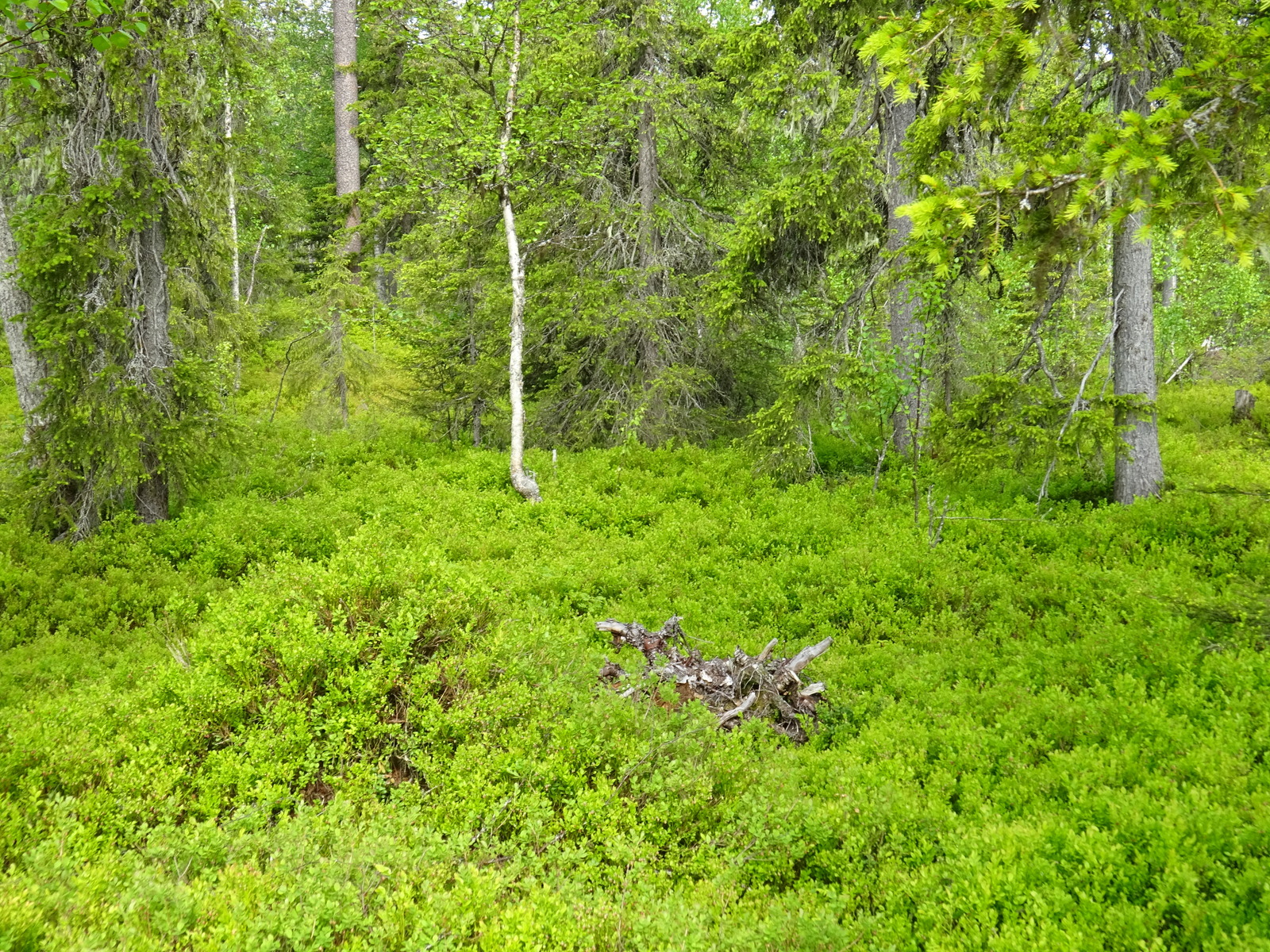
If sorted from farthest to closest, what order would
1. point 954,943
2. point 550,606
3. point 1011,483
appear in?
point 1011,483 → point 550,606 → point 954,943

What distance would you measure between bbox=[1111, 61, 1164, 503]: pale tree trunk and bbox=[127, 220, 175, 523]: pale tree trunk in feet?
37.8

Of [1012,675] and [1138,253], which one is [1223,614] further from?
[1138,253]

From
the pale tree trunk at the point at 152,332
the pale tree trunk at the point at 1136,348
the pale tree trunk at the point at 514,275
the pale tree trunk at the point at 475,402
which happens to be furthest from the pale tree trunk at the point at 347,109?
the pale tree trunk at the point at 1136,348

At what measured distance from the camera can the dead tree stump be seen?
12.4 m

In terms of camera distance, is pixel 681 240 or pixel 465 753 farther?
pixel 681 240

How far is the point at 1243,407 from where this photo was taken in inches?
492

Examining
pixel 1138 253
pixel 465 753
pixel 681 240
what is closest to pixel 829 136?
pixel 681 240

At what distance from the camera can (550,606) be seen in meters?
7.53

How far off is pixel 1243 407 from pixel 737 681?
12.1 m

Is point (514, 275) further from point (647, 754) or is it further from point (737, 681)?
point (647, 754)

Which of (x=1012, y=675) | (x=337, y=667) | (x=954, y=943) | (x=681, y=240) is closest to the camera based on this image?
(x=954, y=943)

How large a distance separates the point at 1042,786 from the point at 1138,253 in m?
6.51

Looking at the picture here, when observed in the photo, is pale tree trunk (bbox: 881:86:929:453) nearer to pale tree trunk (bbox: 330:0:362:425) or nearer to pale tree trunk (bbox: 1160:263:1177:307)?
pale tree trunk (bbox: 1160:263:1177:307)

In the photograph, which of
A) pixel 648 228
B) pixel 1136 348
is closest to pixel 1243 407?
pixel 1136 348
